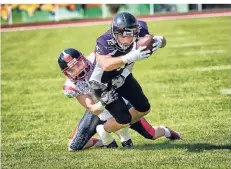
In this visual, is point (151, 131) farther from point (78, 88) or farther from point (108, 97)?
point (78, 88)

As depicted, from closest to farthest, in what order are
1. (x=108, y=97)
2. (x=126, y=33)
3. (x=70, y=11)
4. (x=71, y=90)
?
(x=126, y=33), (x=108, y=97), (x=71, y=90), (x=70, y=11)

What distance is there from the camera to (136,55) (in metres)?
5.17

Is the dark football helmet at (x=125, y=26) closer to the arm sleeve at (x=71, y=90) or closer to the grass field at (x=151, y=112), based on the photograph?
the arm sleeve at (x=71, y=90)

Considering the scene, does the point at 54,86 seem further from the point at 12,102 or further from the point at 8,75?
the point at 8,75

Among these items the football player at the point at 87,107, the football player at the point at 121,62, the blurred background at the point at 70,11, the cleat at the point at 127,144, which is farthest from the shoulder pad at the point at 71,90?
the blurred background at the point at 70,11

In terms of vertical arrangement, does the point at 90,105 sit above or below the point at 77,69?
below

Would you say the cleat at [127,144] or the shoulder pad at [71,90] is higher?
the shoulder pad at [71,90]

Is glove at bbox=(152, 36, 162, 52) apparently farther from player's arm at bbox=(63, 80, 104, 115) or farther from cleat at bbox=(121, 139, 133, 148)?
cleat at bbox=(121, 139, 133, 148)

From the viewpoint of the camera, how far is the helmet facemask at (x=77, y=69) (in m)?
5.86

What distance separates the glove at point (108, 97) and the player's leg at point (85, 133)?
2.08ft

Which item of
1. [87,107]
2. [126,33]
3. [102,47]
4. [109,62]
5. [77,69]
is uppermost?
[126,33]

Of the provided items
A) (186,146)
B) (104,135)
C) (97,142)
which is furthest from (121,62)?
(97,142)

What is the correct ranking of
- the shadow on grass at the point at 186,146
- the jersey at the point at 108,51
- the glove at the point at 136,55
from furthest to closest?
1. the shadow on grass at the point at 186,146
2. the jersey at the point at 108,51
3. the glove at the point at 136,55

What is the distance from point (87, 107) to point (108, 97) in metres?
0.34
